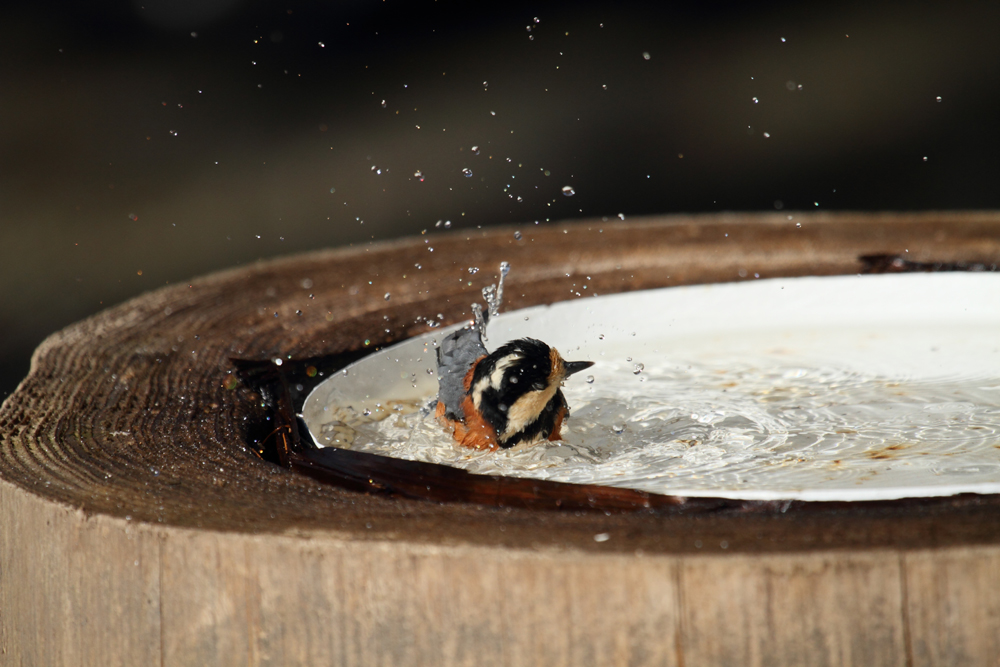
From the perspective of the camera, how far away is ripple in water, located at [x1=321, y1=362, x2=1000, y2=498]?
1.49 metres

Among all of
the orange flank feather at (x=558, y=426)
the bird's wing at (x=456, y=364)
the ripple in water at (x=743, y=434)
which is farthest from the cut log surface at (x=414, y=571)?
the orange flank feather at (x=558, y=426)

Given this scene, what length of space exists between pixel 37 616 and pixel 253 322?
1.08 m

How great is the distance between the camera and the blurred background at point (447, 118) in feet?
24.3

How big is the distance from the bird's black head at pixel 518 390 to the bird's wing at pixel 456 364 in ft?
0.22

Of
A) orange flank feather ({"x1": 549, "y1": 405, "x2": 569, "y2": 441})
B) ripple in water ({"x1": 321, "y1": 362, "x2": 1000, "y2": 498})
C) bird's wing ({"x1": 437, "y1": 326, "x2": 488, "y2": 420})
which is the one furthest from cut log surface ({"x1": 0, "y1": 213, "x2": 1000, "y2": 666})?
orange flank feather ({"x1": 549, "y1": 405, "x2": 569, "y2": 441})

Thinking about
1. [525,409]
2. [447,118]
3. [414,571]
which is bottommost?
[414,571]

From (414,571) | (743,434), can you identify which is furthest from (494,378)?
(414,571)

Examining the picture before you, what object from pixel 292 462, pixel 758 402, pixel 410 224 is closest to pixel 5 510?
pixel 292 462

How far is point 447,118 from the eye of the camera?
26.7 feet

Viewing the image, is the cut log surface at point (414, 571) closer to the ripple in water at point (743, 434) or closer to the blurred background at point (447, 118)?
the ripple in water at point (743, 434)

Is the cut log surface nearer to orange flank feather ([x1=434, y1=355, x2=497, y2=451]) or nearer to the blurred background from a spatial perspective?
orange flank feather ([x1=434, y1=355, x2=497, y2=451])

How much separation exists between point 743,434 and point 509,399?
461 mm

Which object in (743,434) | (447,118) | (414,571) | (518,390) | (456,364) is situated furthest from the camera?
(447,118)

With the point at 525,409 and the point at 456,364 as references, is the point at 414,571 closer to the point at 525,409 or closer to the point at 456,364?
the point at 525,409
